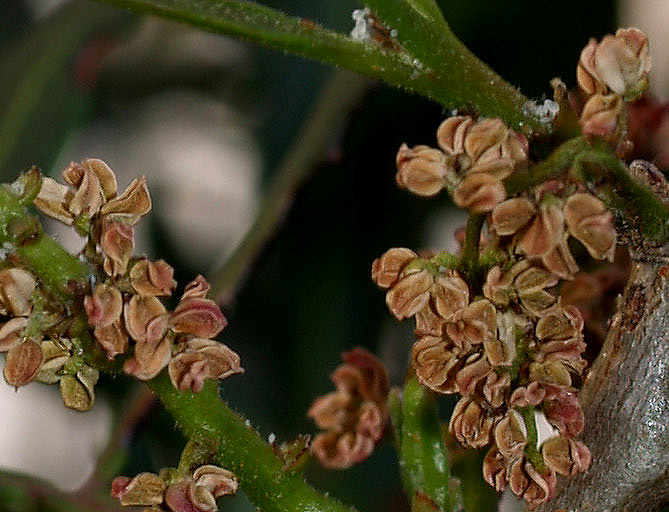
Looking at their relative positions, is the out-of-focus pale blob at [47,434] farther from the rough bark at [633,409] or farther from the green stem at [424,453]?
the rough bark at [633,409]

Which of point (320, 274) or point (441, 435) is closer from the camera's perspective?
point (441, 435)

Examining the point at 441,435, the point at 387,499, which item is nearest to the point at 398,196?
the point at 387,499

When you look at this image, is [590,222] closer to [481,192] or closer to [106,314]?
[481,192]

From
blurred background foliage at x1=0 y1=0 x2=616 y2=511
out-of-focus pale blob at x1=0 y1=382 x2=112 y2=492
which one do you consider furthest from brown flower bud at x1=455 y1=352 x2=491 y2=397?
out-of-focus pale blob at x1=0 y1=382 x2=112 y2=492

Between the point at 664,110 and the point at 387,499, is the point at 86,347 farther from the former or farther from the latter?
the point at 387,499

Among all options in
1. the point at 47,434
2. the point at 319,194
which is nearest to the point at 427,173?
the point at 319,194

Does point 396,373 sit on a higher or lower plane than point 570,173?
lower
